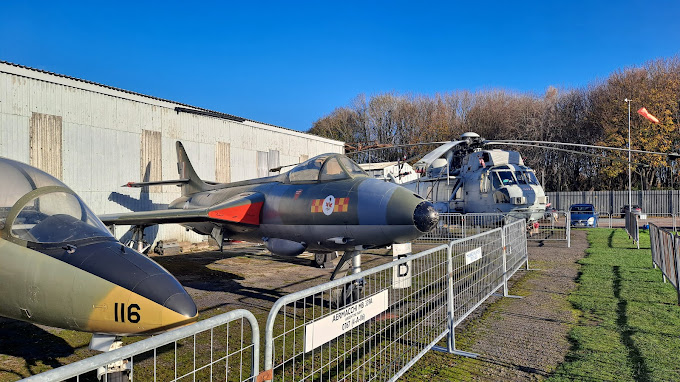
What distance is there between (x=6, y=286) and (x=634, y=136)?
164ft

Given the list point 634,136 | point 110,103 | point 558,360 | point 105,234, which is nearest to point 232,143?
point 110,103

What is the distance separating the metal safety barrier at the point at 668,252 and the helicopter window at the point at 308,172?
696 cm

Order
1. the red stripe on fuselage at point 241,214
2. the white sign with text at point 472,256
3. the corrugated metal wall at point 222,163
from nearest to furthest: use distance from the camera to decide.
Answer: the white sign with text at point 472,256 < the red stripe on fuselage at point 241,214 < the corrugated metal wall at point 222,163

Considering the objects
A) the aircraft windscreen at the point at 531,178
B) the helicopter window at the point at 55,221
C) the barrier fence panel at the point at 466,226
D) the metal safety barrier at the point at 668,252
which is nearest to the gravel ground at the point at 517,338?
the metal safety barrier at the point at 668,252

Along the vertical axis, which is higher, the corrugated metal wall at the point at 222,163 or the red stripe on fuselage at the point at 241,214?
the corrugated metal wall at the point at 222,163

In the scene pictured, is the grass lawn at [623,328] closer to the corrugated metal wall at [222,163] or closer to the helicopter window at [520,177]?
the helicopter window at [520,177]

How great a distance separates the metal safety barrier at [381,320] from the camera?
3.16 metres

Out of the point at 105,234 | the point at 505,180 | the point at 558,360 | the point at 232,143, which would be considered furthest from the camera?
the point at 232,143

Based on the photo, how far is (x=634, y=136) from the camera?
135 ft

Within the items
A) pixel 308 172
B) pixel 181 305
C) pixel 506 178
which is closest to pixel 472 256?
pixel 308 172

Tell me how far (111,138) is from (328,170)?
36.9 ft

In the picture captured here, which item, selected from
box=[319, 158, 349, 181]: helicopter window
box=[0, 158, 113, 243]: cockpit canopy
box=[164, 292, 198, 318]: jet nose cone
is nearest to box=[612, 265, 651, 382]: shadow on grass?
box=[164, 292, 198, 318]: jet nose cone

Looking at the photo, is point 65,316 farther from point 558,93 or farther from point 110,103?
point 558,93

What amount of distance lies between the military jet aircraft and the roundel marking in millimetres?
4008
